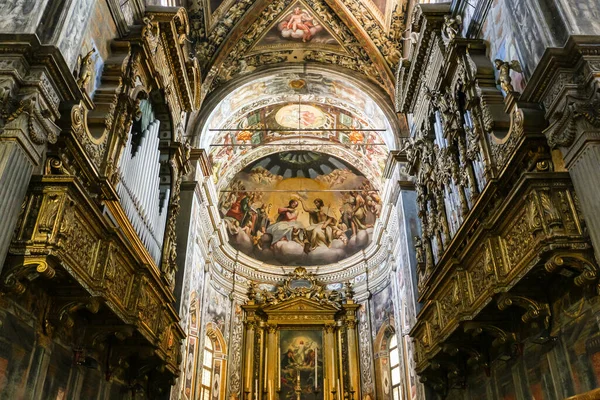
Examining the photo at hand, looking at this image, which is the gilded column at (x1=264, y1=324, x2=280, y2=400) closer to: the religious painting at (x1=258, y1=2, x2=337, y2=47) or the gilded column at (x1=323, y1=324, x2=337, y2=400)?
the gilded column at (x1=323, y1=324, x2=337, y2=400)

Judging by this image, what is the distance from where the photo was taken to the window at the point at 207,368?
17.2 metres

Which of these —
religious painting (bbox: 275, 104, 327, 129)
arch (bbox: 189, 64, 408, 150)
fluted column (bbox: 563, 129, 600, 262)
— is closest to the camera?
fluted column (bbox: 563, 129, 600, 262)

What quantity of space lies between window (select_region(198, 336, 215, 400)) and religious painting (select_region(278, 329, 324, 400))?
2698 mm

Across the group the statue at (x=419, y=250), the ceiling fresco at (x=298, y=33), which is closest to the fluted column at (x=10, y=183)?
the statue at (x=419, y=250)

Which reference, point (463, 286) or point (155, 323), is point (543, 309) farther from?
point (155, 323)

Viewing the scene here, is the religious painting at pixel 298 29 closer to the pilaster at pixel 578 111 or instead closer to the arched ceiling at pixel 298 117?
the arched ceiling at pixel 298 117

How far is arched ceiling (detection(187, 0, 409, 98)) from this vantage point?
15828 millimetres

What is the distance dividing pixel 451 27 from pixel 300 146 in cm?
1149

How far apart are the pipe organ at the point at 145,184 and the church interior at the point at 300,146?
0.07m

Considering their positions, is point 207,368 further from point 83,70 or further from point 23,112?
point 23,112

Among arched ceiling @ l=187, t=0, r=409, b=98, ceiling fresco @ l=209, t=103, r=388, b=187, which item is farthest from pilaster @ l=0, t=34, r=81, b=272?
ceiling fresco @ l=209, t=103, r=388, b=187

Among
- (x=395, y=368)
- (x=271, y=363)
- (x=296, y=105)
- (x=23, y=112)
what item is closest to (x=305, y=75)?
(x=296, y=105)

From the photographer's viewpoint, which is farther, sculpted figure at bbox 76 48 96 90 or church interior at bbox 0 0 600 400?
sculpted figure at bbox 76 48 96 90

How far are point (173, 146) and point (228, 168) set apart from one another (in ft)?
25.3
